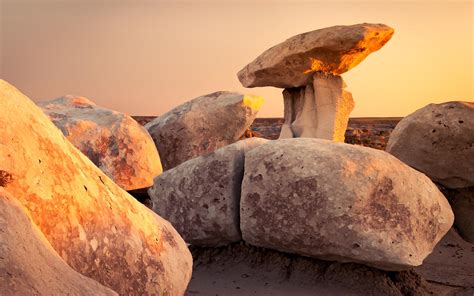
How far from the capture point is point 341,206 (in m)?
3.62

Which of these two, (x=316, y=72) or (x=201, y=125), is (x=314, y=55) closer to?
(x=316, y=72)

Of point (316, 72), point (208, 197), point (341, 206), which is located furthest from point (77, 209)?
point (316, 72)

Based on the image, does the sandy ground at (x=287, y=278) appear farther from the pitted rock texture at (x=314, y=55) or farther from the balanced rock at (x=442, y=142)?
the pitted rock texture at (x=314, y=55)

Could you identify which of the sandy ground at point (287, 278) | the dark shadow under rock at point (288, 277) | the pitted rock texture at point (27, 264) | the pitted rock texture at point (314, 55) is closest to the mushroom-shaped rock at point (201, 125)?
the pitted rock texture at point (314, 55)

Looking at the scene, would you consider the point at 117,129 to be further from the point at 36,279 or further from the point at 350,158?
the point at 36,279

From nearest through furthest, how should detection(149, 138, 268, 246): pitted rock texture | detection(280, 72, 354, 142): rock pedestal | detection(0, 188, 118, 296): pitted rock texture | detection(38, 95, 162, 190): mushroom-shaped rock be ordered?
detection(0, 188, 118, 296): pitted rock texture < detection(149, 138, 268, 246): pitted rock texture < detection(38, 95, 162, 190): mushroom-shaped rock < detection(280, 72, 354, 142): rock pedestal

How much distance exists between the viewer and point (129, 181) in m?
7.02

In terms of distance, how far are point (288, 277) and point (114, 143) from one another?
3909 millimetres

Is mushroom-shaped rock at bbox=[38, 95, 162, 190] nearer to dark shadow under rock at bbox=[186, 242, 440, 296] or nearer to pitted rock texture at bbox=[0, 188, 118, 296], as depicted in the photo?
dark shadow under rock at bbox=[186, 242, 440, 296]

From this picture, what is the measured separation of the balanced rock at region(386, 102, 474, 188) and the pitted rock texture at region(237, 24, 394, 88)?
279cm

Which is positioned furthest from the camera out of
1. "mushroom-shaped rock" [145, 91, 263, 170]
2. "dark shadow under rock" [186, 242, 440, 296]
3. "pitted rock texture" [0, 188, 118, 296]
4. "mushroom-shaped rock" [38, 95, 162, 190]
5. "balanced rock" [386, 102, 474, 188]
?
"mushroom-shaped rock" [145, 91, 263, 170]

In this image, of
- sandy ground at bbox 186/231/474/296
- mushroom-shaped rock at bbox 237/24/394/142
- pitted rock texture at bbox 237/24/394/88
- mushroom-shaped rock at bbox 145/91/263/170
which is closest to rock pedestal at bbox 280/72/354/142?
mushroom-shaped rock at bbox 237/24/394/142

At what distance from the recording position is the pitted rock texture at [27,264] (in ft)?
3.55

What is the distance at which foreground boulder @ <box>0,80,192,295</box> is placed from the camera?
1.52 meters
